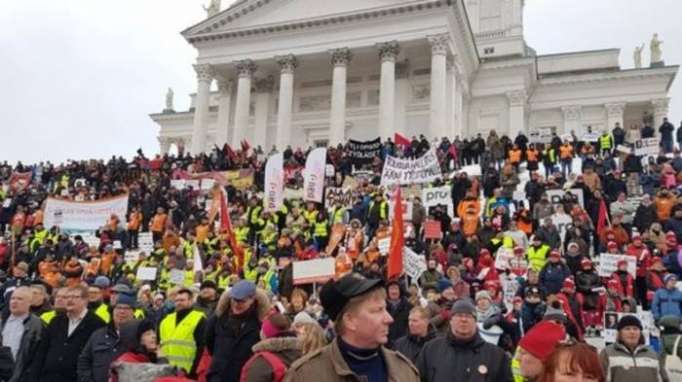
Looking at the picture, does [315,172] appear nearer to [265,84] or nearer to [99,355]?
[99,355]

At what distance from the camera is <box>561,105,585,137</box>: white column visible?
49134 millimetres

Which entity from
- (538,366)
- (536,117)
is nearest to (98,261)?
(538,366)

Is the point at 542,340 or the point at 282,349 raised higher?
the point at 542,340

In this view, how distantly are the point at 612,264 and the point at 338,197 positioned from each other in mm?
10156

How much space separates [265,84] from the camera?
44.4m

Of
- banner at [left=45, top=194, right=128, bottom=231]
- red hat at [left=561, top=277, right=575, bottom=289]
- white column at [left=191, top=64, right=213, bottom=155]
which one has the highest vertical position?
white column at [left=191, top=64, right=213, bottom=155]

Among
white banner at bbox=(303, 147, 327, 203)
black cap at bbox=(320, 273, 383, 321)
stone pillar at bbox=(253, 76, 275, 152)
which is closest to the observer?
black cap at bbox=(320, 273, 383, 321)

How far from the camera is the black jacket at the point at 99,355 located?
5452 millimetres

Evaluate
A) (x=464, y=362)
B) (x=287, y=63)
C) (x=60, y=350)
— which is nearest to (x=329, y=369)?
(x=464, y=362)

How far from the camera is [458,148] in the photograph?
2589 centimetres

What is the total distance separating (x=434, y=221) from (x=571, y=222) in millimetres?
3043

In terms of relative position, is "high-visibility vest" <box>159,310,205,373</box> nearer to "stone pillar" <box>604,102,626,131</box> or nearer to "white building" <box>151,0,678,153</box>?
"white building" <box>151,0,678,153</box>

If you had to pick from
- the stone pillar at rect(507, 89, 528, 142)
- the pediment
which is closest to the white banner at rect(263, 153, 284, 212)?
the pediment

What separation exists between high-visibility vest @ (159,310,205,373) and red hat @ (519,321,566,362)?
3.00 meters
